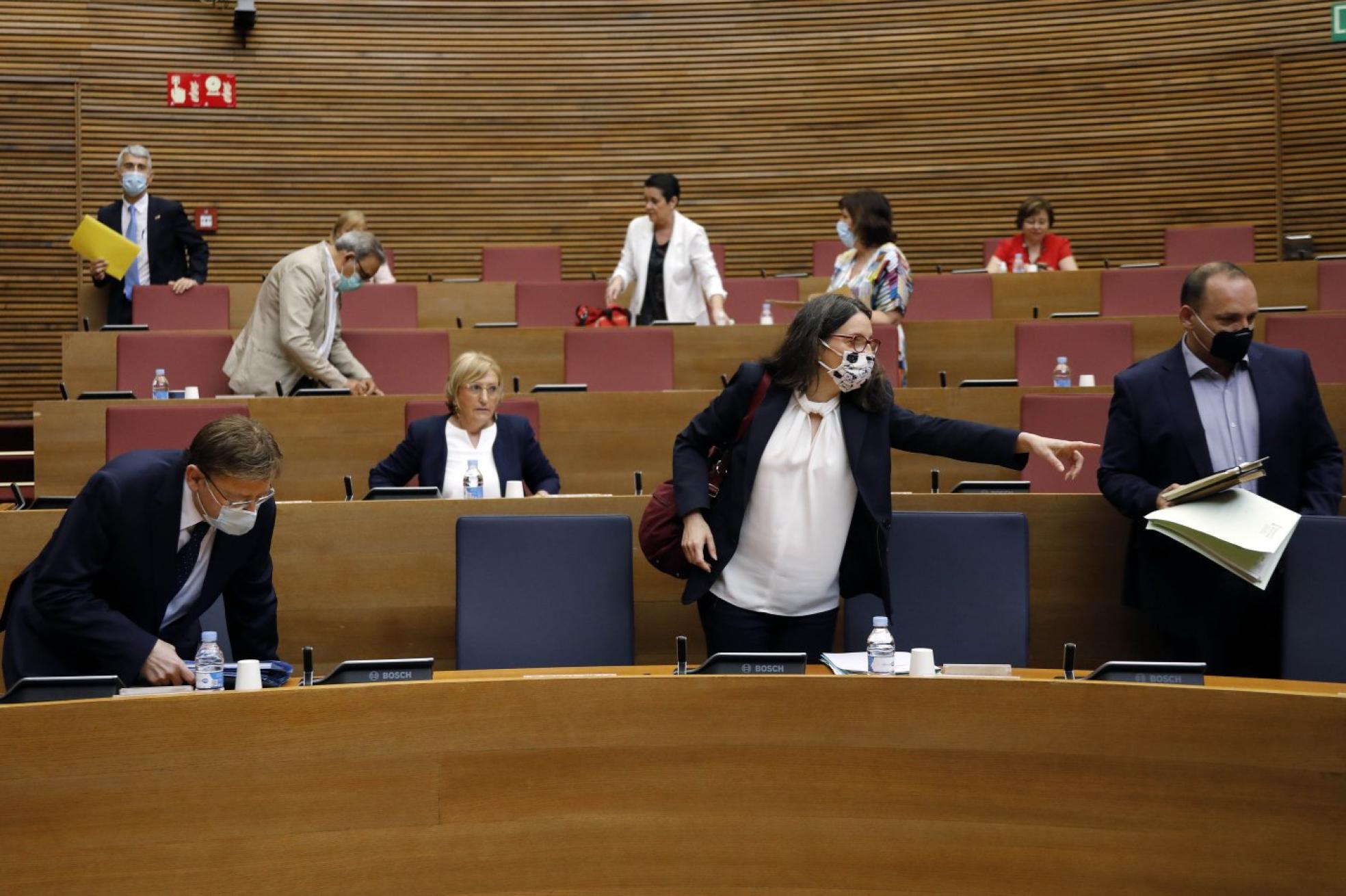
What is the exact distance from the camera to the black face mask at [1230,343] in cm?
296

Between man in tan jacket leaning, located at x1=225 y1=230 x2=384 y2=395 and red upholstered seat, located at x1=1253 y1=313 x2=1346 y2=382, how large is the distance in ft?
10.9

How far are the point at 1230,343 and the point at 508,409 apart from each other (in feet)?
7.77

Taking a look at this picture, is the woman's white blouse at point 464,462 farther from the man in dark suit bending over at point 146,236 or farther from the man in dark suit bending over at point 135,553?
the man in dark suit bending over at point 146,236

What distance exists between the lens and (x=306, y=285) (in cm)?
525

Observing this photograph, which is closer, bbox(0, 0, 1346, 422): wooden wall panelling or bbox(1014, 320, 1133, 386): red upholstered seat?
bbox(1014, 320, 1133, 386): red upholstered seat

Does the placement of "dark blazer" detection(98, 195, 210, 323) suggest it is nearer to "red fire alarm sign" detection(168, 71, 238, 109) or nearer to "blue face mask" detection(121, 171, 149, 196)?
"blue face mask" detection(121, 171, 149, 196)

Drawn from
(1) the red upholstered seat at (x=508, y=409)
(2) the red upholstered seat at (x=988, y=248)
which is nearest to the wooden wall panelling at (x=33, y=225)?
(1) the red upholstered seat at (x=508, y=409)

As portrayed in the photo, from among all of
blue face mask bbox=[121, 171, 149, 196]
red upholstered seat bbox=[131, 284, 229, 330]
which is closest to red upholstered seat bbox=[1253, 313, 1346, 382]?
red upholstered seat bbox=[131, 284, 229, 330]

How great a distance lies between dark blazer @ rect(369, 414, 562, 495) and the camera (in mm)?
4098

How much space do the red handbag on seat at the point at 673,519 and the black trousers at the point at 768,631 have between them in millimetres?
122

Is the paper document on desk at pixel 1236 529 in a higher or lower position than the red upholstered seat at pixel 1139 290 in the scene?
lower

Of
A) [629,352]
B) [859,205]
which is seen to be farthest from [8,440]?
[859,205]

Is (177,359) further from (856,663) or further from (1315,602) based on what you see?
(1315,602)

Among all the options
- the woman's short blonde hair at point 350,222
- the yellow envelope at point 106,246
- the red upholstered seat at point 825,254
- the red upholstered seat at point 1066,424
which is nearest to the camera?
the red upholstered seat at point 1066,424
